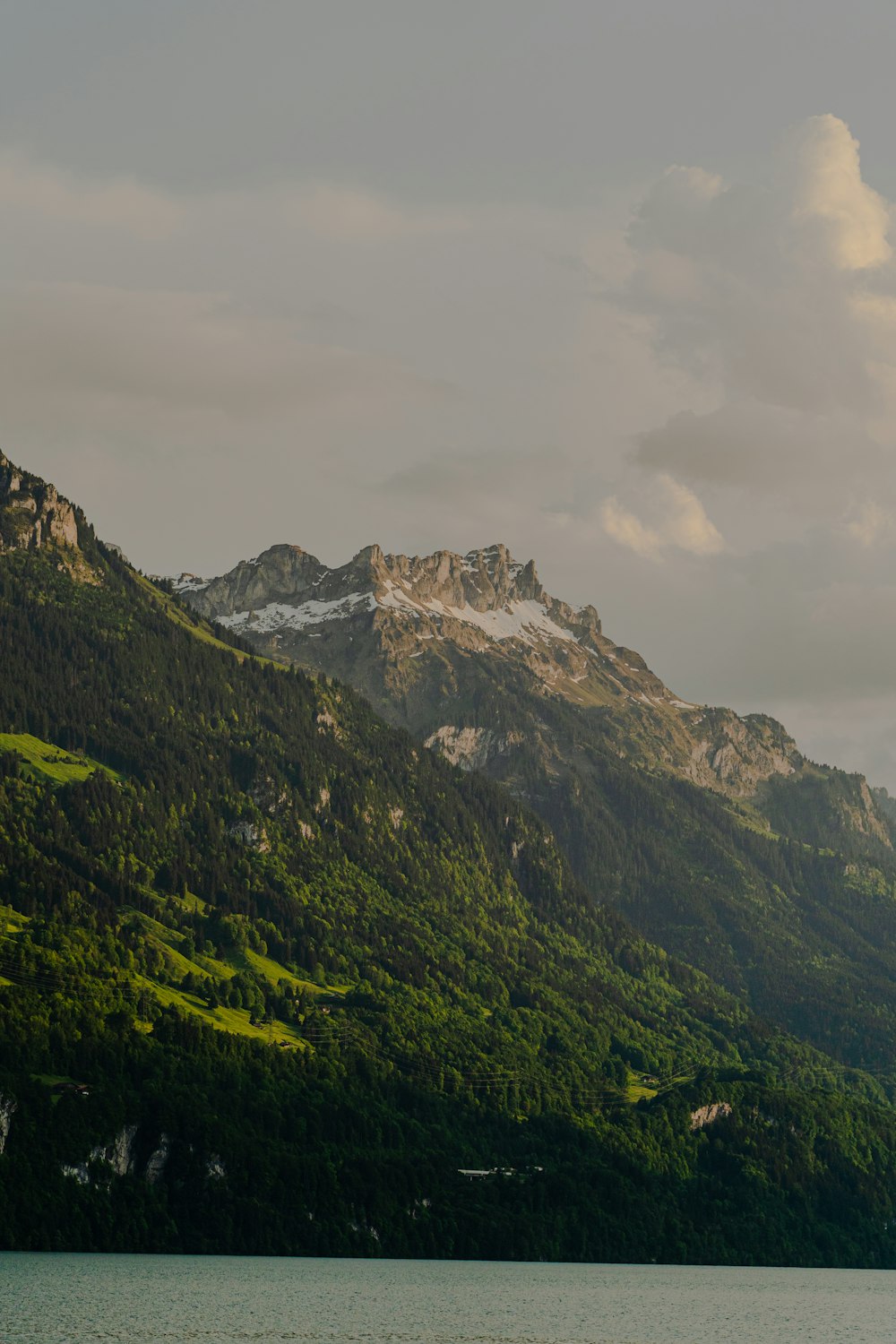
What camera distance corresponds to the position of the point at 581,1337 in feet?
578

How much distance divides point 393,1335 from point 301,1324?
32.4 feet

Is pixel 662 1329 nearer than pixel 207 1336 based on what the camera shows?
No

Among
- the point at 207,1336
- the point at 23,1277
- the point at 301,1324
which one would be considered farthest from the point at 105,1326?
the point at 23,1277

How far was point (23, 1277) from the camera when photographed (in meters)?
195

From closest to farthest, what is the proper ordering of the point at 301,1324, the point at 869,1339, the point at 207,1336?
the point at 207,1336
the point at 301,1324
the point at 869,1339

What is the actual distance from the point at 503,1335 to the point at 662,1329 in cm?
2501

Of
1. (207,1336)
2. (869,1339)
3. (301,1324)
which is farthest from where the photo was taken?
(869,1339)

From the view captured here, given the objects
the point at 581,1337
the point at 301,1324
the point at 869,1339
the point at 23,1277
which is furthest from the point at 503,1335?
the point at 23,1277

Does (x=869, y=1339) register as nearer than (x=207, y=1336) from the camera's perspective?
No

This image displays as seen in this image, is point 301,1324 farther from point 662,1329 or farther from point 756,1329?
point 756,1329

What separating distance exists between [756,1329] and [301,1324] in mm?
56347

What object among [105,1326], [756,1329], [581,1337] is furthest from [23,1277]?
[756,1329]

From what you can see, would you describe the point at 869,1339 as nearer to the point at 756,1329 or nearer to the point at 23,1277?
the point at 756,1329

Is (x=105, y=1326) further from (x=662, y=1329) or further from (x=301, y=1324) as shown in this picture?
(x=662, y=1329)
